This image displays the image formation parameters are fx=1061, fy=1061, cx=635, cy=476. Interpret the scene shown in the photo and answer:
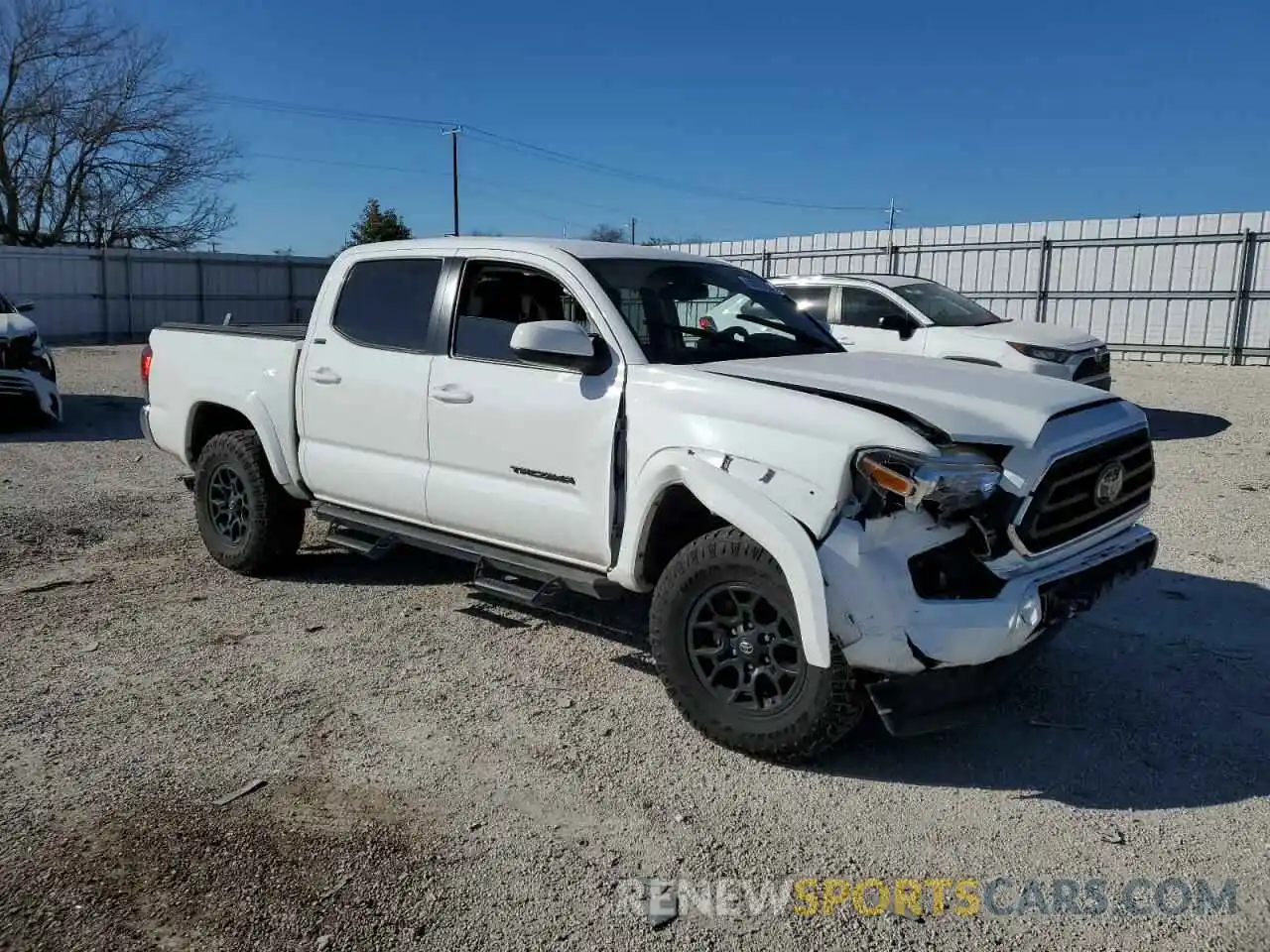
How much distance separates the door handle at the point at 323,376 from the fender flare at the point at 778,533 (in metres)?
2.26

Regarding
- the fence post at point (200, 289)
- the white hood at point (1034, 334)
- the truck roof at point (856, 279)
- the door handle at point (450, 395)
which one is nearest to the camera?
the door handle at point (450, 395)

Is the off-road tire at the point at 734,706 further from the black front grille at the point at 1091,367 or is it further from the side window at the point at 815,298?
the side window at the point at 815,298

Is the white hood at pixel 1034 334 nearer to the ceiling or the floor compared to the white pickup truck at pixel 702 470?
nearer to the ceiling

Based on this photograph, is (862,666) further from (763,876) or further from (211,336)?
(211,336)

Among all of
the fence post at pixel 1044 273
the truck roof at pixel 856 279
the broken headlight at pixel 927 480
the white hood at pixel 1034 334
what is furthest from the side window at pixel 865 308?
the fence post at pixel 1044 273

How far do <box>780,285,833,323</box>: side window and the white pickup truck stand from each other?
6267 mm

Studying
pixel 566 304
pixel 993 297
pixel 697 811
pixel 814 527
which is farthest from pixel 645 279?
pixel 993 297

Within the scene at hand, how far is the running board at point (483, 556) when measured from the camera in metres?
4.49

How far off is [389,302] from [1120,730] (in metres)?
3.89

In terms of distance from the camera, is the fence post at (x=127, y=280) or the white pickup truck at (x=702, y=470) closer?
the white pickup truck at (x=702, y=470)

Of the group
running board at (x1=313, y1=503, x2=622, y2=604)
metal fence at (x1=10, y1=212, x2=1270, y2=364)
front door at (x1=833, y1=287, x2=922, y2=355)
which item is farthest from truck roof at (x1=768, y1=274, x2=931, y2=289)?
running board at (x1=313, y1=503, x2=622, y2=604)

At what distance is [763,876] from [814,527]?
1113 millimetres

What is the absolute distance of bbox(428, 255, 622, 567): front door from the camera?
14.4 feet

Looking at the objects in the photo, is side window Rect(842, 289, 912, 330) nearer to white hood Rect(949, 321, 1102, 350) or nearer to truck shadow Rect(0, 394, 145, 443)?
white hood Rect(949, 321, 1102, 350)
